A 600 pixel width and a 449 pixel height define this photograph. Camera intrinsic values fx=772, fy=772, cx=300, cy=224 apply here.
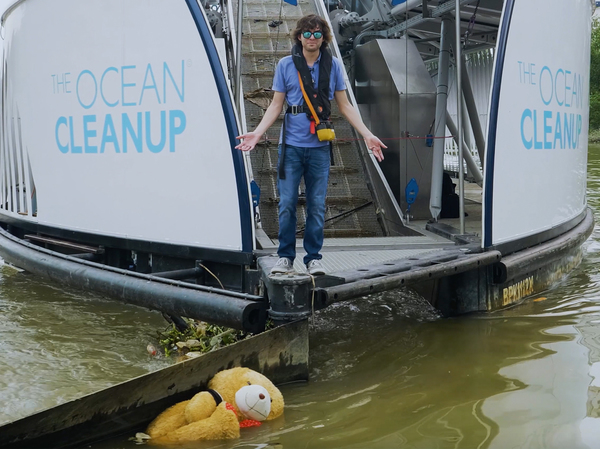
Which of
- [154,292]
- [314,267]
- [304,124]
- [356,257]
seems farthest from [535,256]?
[154,292]

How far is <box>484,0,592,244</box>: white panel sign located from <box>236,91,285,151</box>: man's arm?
1836 millimetres

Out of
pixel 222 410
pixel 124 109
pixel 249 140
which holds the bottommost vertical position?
pixel 222 410

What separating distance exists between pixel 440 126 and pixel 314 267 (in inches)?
134

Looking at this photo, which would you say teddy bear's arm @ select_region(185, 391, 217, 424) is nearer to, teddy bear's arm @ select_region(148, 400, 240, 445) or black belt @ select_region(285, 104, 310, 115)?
teddy bear's arm @ select_region(148, 400, 240, 445)

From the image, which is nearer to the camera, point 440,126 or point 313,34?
point 313,34

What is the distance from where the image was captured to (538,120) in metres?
6.51

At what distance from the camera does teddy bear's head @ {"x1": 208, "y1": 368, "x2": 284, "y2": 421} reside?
160 inches

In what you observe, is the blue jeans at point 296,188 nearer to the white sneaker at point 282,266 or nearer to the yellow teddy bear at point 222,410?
the white sneaker at point 282,266

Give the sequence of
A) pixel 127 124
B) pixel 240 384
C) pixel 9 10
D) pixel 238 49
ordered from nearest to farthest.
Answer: pixel 240 384
pixel 238 49
pixel 127 124
pixel 9 10

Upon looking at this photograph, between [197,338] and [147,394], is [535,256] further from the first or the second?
[147,394]

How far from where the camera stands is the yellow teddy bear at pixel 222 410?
385cm

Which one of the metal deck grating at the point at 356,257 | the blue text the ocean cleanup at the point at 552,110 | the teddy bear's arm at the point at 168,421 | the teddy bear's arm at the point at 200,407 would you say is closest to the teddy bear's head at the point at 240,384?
the teddy bear's arm at the point at 200,407

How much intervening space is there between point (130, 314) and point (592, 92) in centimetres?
5584

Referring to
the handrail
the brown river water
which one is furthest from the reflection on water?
the handrail
